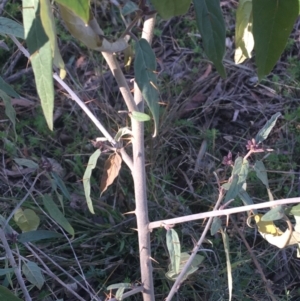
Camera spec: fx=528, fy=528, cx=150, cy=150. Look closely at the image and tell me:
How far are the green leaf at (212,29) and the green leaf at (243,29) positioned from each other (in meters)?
0.17

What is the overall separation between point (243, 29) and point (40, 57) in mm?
389

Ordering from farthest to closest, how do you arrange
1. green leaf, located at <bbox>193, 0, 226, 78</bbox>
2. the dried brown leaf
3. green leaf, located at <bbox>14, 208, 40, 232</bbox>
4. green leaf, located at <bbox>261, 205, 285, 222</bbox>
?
green leaf, located at <bbox>14, 208, 40, 232</bbox> < the dried brown leaf < green leaf, located at <bbox>261, 205, 285, 222</bbox> < green leaf, located at <bbox>193, 0, 226, 78</bbox>

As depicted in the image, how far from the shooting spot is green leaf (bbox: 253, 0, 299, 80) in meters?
0.50

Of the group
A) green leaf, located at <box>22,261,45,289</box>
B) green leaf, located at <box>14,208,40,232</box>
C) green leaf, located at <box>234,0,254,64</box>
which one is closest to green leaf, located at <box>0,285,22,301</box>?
green leaf, located at <box>22,261,45,289</box>

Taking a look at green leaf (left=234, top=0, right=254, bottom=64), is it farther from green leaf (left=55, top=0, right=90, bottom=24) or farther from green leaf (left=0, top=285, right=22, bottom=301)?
green leaf (left=0, top=285, right=22, bottom=301)

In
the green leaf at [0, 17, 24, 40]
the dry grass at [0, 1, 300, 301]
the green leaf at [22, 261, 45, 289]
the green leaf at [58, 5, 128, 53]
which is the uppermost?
the green leaf at [58, 5, 128, 53]

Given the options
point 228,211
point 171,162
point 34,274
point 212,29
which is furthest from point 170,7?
point 171,162

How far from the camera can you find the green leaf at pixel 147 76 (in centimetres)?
67

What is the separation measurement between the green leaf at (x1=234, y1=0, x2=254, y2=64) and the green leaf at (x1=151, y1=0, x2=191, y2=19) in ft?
0.79

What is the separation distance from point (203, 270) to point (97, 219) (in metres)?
0.47

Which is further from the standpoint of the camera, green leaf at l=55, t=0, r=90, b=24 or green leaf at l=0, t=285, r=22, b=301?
green leaf at l=0, t=285, r=22, b=301

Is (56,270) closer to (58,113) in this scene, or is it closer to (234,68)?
(58,113)

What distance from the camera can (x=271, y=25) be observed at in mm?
512

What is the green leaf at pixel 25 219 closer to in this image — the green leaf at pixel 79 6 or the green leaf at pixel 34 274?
the green leaf at pixel 34 274
